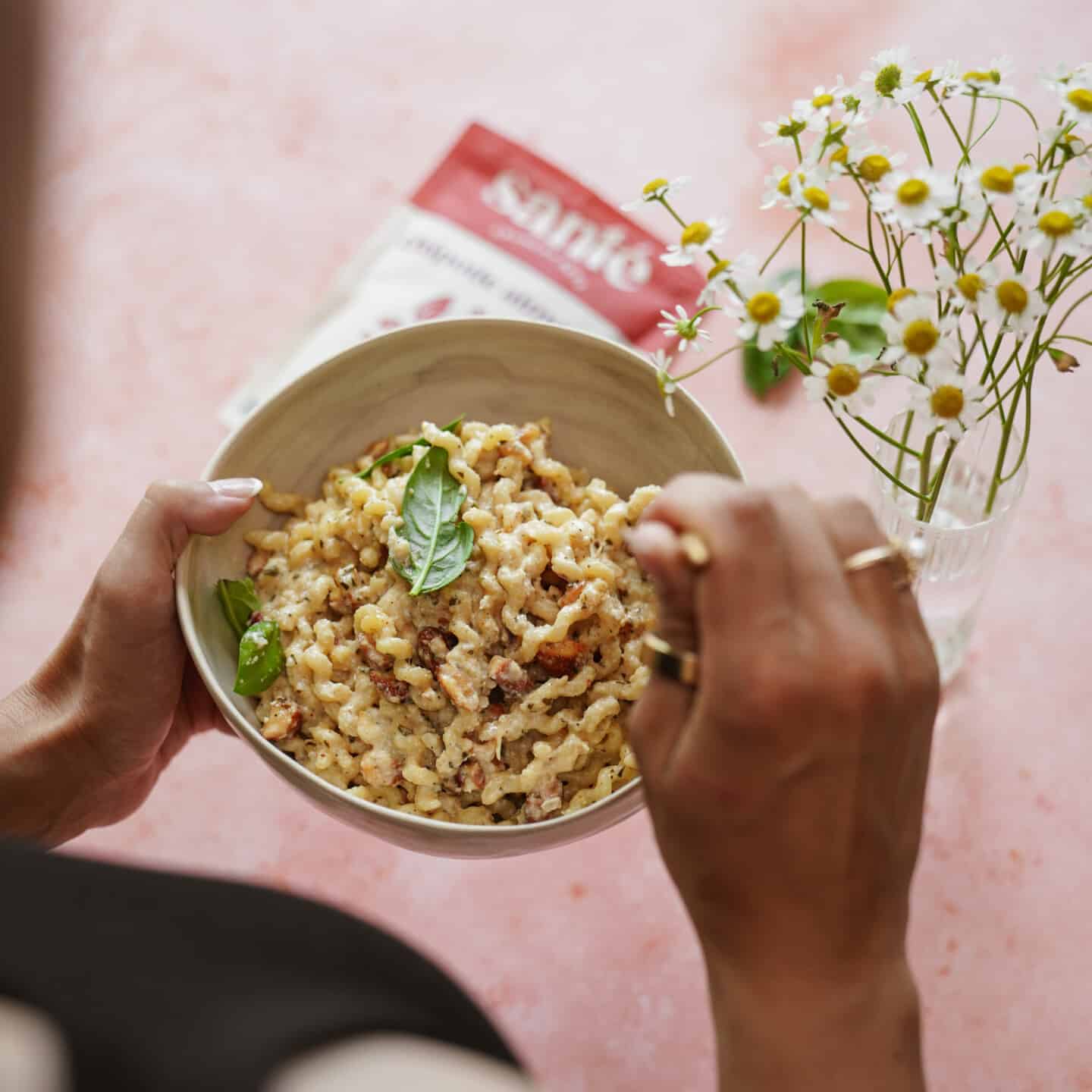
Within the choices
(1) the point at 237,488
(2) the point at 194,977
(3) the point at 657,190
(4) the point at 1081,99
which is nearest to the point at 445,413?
(1) the point at 237,488

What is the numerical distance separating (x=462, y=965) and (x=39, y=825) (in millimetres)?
418

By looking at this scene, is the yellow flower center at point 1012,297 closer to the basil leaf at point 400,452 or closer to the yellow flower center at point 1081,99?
the yellow flower center at point 1081,99

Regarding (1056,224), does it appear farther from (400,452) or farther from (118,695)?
(118,695)

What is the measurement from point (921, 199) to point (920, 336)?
0.08m

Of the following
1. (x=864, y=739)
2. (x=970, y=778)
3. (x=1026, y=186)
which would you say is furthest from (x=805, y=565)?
(x=970, y=778)

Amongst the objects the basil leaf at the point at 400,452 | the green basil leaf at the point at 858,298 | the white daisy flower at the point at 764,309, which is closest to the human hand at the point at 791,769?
the white daisy flower at the point at 764,309

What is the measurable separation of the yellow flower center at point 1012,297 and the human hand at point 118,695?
570mm

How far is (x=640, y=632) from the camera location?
906mm

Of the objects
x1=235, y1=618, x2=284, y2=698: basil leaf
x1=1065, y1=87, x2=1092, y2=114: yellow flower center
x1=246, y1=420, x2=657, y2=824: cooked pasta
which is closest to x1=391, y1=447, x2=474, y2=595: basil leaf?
x1=246, y1=420, x2=657, y2=824: cooked pasta

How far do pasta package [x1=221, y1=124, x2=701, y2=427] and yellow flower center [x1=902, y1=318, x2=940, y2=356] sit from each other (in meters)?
0.66

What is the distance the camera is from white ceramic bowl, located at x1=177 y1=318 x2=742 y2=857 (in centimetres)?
93

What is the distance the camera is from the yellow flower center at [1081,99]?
2.14 feet

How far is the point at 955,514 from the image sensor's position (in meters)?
1.06

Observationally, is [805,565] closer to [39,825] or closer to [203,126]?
[39,825]
